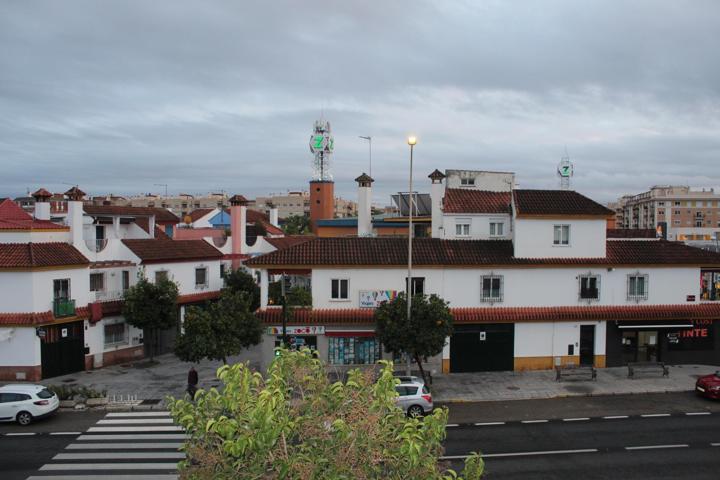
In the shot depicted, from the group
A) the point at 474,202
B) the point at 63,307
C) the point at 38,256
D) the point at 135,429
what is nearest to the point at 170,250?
the point at 63,307

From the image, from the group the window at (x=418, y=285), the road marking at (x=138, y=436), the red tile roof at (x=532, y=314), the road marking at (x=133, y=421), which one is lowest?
the road marking at (x=133, y=421)

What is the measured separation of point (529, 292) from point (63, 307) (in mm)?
25135

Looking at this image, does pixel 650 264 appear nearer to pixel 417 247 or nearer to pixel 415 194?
pixel 417 247

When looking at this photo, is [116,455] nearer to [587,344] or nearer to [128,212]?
[587,344]

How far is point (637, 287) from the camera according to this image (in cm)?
3225

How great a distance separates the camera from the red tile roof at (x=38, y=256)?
28984 mm

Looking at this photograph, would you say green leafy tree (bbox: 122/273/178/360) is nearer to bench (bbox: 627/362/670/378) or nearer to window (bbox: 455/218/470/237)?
window (bbox: 455/218/470/237)

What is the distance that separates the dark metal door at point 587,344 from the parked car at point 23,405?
26.5 metres

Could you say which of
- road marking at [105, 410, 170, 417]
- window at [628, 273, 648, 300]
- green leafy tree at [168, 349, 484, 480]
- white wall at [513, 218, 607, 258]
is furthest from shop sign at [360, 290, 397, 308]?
green leafy tree at [168, 349, 484, 480]

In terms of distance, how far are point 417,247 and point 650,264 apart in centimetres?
1314

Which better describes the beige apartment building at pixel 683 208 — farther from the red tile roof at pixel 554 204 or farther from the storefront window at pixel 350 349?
the storefront window at pixel 350 349

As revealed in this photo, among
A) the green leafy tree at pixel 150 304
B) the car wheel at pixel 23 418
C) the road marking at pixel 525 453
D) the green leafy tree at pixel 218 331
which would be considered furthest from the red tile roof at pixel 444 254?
the road marking at pixel 525 453

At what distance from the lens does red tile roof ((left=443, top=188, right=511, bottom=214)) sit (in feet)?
113

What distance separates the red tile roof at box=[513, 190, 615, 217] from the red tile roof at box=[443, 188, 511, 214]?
1901mm
